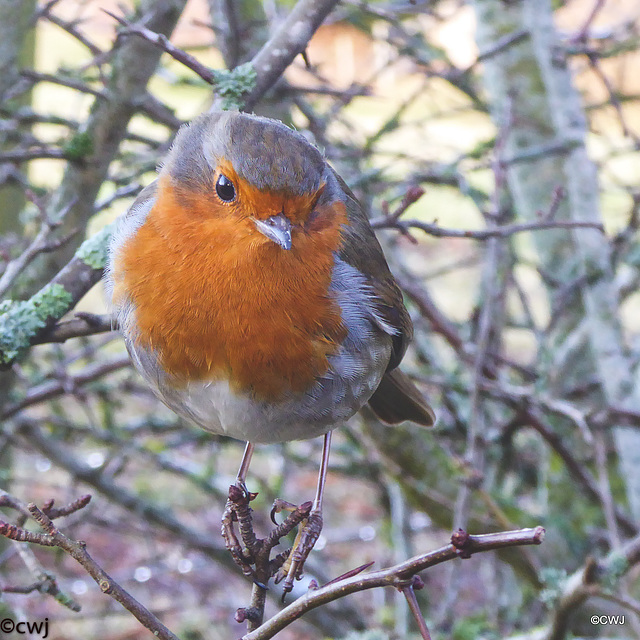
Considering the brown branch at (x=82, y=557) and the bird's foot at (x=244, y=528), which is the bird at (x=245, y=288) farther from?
the brown branch at (x=82, y=557)

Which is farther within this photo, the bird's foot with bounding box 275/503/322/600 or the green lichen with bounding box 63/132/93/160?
the green lichen with bounding box 63/132/93/160

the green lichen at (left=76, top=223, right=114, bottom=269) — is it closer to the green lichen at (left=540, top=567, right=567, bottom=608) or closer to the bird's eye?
the bird's eye

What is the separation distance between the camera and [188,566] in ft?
12.4

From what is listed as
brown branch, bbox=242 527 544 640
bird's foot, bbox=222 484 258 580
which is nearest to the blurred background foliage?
bird's foot, bbox=222 484 258 580

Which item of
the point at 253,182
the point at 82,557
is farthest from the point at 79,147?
the point at 82,557

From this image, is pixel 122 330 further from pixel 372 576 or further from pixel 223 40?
pixel 223 40

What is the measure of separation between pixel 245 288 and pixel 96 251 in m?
0.49

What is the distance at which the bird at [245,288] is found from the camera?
1864 millimetres

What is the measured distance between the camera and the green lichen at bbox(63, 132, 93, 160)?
2381mm

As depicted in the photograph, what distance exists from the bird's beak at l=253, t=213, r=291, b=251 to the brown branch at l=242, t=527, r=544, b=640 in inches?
30.8

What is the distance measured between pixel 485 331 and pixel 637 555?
1111 millimetres

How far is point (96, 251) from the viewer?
Answer: 2133 mm

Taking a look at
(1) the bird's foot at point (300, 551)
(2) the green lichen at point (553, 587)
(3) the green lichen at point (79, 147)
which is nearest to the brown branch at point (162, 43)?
(3) the green lichen at point (79, 147)

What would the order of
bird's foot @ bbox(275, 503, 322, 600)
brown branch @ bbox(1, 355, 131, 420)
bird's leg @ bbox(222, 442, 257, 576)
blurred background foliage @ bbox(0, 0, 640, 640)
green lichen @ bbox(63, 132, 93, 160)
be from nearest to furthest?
1. bird's leg @ bbox(222, 442, 257, 576)
2. bird's foot @ bbox(275, 503, 322, 600)
3. green lichen @ bbox(63, 132, 93, 160)
4. blurred background foliage @ bbox(0, 0, 640, 640)
5. brown branch @ bbox(1, 355, 131, 420)
